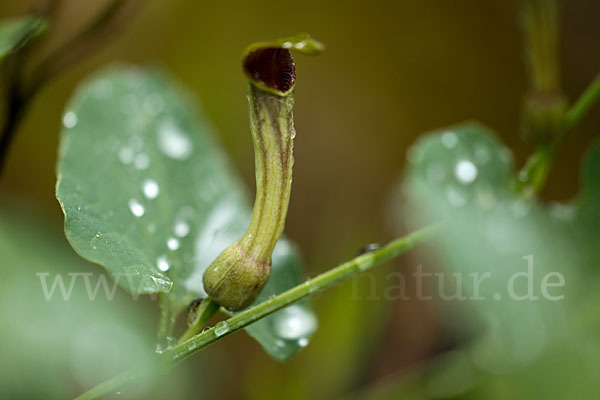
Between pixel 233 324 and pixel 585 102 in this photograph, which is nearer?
pixel 233 324

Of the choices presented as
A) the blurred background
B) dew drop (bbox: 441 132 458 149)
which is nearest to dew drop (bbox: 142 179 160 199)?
dew drop (bbox: 441 132 458 149)

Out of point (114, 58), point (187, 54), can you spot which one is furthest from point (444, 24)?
point (114, 58)

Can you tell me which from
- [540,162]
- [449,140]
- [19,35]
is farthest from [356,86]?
[19,35]

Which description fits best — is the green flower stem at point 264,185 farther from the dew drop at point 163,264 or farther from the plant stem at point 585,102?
the plant stem at point 585,102

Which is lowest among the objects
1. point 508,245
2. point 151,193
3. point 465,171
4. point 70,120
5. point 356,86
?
point 508,245

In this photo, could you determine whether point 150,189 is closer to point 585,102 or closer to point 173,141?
point 173,141

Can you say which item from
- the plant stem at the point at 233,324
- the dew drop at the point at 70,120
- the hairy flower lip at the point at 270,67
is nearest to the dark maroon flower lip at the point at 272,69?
the hairy flower lip at the point at 270,67
